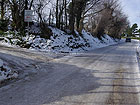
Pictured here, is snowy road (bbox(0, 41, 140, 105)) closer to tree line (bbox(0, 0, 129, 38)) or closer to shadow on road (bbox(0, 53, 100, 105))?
shadow on road (bbox(0, 53, 100, 105))

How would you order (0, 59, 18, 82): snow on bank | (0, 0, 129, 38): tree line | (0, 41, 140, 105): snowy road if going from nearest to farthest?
(0, 41, 140, 105): snowy road, (0, 59, 18, 82): snow on bank, (0, 0, 129, 38): tree line

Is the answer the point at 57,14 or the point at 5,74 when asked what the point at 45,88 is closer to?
the point at 5,74

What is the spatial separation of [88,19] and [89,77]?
1272 inches

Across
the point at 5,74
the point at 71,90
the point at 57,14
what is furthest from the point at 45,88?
the point at 57,14

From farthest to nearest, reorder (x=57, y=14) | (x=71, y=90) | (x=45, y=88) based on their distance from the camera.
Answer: (x=57, y=14) < (x=45, y=88) < (x=71, y=90)

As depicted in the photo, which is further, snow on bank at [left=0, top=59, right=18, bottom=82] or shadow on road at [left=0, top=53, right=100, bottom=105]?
snow on bank at [left=0, top=59, right=18, bottom=82]

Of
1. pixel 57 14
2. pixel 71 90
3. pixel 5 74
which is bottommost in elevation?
pixel 71 90

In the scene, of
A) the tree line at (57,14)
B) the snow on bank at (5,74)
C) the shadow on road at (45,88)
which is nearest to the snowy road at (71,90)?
the shadow on road at (45,88)

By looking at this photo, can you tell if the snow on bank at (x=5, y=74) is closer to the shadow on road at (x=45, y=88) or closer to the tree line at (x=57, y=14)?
the shadow on road at (x=45, y=88)

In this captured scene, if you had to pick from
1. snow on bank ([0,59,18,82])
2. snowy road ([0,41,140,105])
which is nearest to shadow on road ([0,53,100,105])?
snowy road ([0,41,140,105])

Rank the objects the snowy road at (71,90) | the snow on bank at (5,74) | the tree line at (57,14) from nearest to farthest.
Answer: the snowy road at (71,90) < the snow on bank at (5,74) < the tree line at (57,14)

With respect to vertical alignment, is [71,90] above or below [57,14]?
below

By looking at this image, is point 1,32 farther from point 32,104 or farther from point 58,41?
point 32,104

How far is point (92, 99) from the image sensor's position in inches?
147
